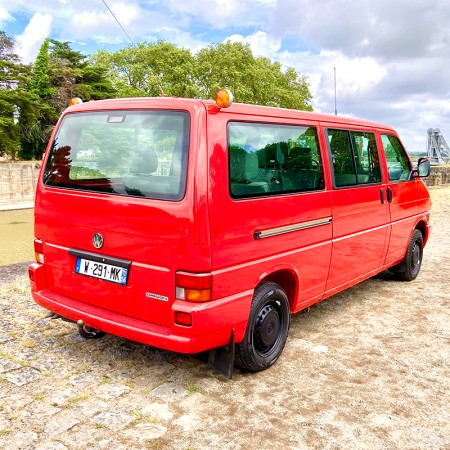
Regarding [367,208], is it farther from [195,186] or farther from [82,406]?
[82,406]

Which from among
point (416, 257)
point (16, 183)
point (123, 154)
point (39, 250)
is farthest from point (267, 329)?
point (16, 183)

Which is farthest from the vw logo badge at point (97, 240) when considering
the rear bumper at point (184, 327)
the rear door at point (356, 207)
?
the rear door at point (356, 207)

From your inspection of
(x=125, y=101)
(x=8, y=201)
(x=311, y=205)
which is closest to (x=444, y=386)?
(x=311, y=205)

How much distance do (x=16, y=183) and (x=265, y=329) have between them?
26.8m

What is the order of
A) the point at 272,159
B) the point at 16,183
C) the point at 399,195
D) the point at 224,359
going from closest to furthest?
the point at 224,359, the point at 272,159, the point at 399,195, the point at 16,183

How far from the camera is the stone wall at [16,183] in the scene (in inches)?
1054

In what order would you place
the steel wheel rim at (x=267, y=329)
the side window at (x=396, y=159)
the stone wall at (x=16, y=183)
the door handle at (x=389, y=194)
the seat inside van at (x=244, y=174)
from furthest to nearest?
the stone wall at (x=16, y=183) < the side window at (x=396, y=159) < the door handle at (x=389, y=194) < the steel wheel rim at (x=267, y=329) < the seat inside van at (x=244, y=174)

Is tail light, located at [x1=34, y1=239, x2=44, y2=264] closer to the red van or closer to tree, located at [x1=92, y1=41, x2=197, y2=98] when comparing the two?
the red van

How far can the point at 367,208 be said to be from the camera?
4.90m

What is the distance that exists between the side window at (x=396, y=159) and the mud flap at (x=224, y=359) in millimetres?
3143

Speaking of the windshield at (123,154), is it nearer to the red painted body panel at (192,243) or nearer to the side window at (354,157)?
the red painted body panel at (192,243)

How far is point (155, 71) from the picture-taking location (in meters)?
44.9

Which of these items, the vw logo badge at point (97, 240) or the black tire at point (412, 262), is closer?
the vw logo badge at point (97, 240)

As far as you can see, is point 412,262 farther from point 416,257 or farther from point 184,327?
point 184,327
